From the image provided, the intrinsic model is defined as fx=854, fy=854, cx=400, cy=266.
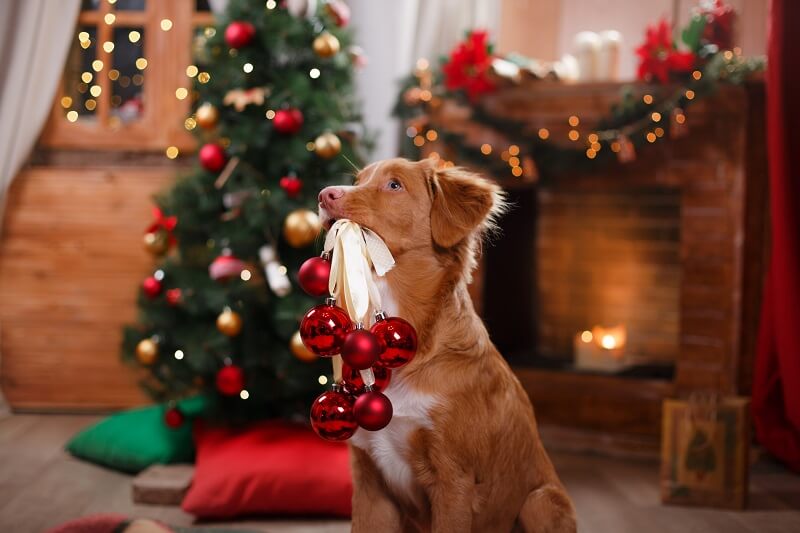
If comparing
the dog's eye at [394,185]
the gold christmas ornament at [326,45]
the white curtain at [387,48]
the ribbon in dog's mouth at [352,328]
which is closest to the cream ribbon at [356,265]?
the ribbon in dog's mouth at [352,328]

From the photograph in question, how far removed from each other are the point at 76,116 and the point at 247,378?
1.75m

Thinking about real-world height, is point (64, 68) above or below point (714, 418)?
above

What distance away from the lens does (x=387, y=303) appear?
1.62 metres

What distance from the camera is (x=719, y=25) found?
3434 mm

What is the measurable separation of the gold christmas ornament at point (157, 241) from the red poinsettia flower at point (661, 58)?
199 cm

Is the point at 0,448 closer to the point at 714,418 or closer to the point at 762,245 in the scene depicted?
the point at 714,418

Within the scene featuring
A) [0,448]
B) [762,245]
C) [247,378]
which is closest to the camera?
[247,378]

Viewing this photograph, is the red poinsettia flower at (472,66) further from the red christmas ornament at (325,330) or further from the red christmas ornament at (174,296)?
the red christmas ornament at (325,330)

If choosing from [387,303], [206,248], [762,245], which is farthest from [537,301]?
[387,303]

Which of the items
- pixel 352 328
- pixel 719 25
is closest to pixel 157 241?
pixel 352 328

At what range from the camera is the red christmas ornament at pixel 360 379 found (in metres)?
1.58

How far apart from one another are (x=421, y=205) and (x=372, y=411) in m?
0.42

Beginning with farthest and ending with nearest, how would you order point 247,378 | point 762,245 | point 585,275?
1. point 585,275
2. point 762,245
3. point 247,378

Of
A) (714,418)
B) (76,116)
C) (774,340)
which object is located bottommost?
(714,418)
